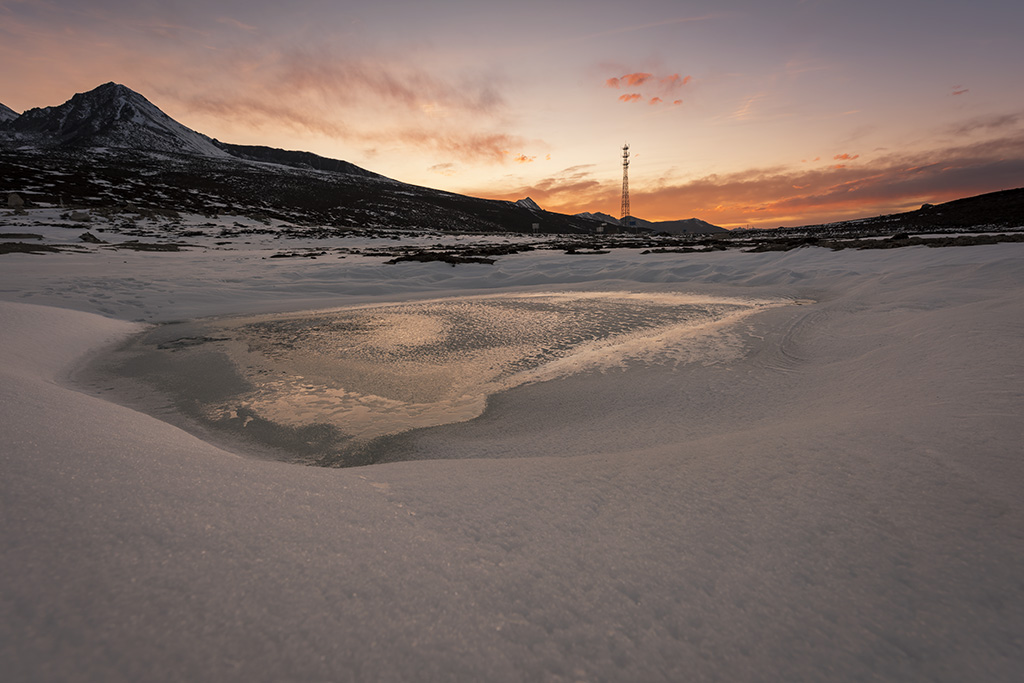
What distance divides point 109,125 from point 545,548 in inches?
7424

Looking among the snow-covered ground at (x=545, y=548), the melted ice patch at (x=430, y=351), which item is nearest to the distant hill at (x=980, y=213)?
the melted ice patch at (x=430, y=351)

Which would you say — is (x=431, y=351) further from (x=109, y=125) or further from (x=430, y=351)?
(x=109, y=125)

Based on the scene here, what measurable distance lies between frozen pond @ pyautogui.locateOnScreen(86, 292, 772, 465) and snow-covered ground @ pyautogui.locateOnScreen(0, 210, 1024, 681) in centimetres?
64

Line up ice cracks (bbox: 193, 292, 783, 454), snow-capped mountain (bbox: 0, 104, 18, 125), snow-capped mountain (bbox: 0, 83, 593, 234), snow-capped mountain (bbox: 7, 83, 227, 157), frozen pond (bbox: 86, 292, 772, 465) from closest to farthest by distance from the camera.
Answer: frozen pond (bbox: 86, 292, 772, 465), ice cracks (bbox: 193, 292, 783, 454), snow-capped mountain (bbox: 0, 83, 593, 234), snow-capped mountain (bbox: 7, 83, 227, 157), snow-capped mountain (bbox: 0, 104, 18, 125)

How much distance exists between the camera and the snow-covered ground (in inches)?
42.4

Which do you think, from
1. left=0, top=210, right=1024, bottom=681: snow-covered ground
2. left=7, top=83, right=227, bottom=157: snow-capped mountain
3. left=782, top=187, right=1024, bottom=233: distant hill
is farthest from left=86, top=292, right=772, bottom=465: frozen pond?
left=7, top=83, right=227, bottom=157: snow-capped mountain

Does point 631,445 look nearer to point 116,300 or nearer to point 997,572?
point 997,572

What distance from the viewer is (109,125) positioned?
426 ft

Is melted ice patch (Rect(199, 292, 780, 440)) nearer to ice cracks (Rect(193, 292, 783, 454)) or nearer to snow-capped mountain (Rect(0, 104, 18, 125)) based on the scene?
ice cracks (Rect(193, 292, 783, 454))

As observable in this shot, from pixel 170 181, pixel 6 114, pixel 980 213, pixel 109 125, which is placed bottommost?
pixel 980 213

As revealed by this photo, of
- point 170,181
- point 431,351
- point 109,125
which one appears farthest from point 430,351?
point 109,125

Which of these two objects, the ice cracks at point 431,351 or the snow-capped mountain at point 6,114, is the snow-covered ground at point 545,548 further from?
the snow-capped mountain at point 6,114

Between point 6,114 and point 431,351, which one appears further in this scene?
point 6,114

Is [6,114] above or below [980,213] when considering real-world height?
above
